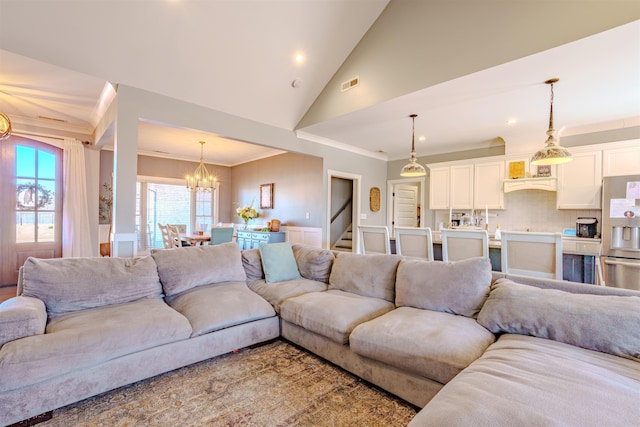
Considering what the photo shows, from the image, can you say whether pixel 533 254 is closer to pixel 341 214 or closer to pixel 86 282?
pixel 86 282

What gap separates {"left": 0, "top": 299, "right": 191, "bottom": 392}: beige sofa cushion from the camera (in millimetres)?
1552

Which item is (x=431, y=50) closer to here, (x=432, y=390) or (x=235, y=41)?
(x=235, y=41)

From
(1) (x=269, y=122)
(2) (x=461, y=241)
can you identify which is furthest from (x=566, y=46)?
(1) (x=269, y=122)

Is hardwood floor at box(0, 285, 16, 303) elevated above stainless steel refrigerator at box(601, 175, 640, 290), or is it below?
below

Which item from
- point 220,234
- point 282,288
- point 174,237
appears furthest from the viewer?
point 174,237

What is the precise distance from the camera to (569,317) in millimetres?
1652

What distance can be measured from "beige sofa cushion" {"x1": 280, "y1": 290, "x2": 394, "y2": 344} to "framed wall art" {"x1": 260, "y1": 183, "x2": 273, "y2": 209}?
4.77 m

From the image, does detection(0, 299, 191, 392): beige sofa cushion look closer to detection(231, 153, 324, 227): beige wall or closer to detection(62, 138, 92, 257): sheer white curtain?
detection(62, 138, 92, 257): sheer white curtain

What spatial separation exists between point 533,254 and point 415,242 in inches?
46.7

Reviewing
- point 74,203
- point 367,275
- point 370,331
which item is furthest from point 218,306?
point 74,203

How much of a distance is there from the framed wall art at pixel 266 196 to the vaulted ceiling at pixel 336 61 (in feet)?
8.42

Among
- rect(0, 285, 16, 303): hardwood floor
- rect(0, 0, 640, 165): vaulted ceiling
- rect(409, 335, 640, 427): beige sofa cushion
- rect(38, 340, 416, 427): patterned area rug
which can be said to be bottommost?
rect(0, 285, 16, 303): hardwood floor

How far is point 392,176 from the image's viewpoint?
23.8ft

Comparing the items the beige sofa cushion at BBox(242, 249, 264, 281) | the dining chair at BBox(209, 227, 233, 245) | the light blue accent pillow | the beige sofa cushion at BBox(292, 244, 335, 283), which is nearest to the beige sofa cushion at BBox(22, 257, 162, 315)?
the beige sofa cushion at BBox(242, 249, 264, 281)
